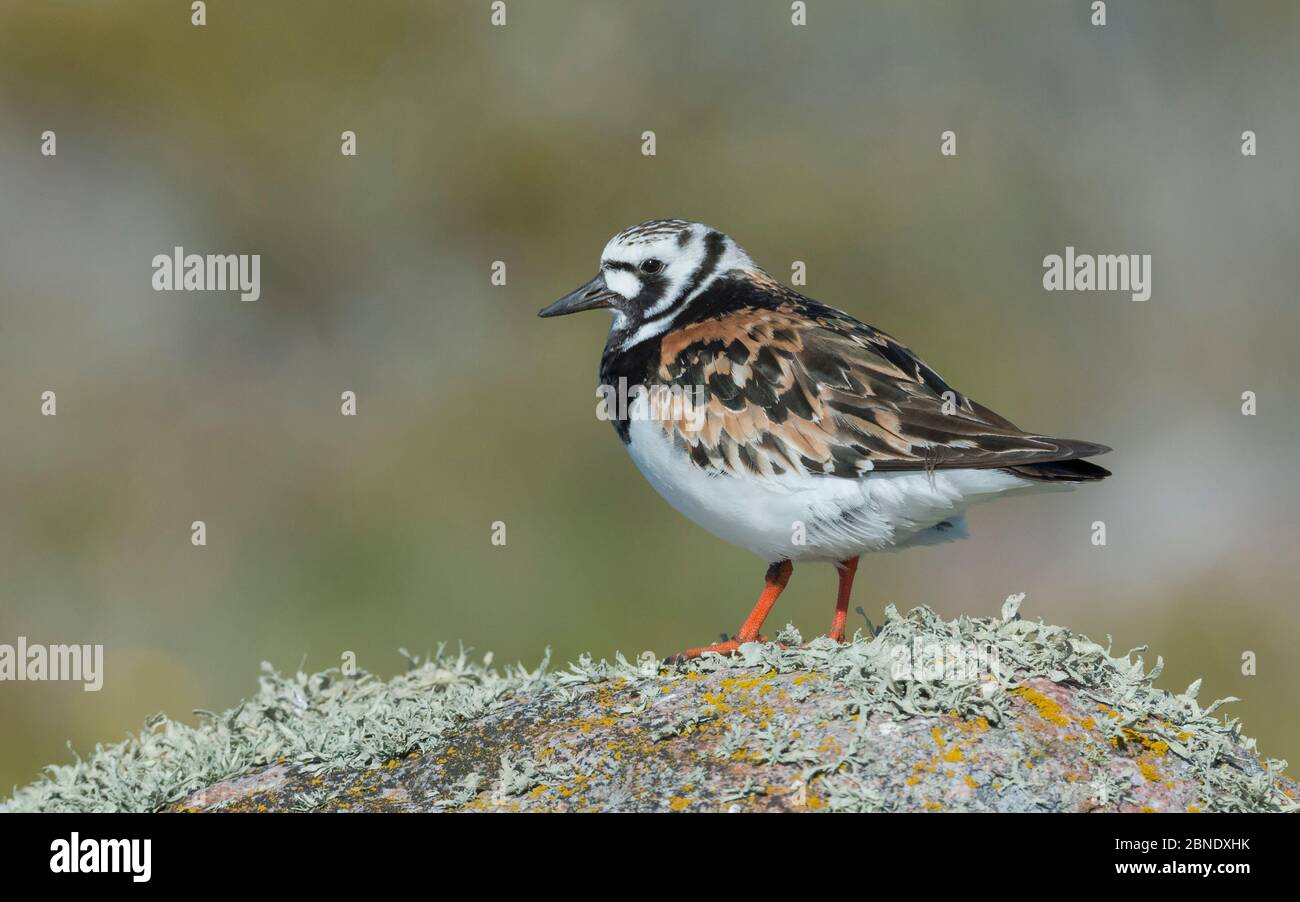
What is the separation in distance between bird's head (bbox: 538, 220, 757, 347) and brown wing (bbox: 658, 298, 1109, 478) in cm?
61

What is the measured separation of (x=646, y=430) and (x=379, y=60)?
15.4m

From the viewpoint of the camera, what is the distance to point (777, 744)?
20.2 feet

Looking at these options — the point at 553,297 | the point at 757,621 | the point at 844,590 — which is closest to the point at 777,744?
the point at 757,621

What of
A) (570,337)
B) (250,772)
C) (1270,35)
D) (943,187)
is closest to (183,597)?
(570,337)

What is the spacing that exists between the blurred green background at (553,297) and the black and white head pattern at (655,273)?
22.7 ft

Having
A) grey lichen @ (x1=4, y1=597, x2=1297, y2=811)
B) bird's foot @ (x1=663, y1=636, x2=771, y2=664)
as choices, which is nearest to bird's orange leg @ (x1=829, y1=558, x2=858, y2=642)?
bird's foot @ (x1=663, y1=636, x2=771, y2=664)

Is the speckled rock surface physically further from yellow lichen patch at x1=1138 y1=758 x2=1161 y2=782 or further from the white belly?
the white belly

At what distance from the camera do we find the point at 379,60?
2181cm

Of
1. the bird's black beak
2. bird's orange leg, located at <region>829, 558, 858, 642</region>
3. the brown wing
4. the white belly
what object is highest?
the bird's black beak

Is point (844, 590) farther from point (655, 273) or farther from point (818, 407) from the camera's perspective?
point (655, 273)

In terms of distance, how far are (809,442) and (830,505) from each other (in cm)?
41

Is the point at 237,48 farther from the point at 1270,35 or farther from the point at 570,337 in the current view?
the point at 1270,35

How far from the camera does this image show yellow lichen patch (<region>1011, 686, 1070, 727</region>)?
20.8 feet

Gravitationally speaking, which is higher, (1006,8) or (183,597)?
(1006,8)
